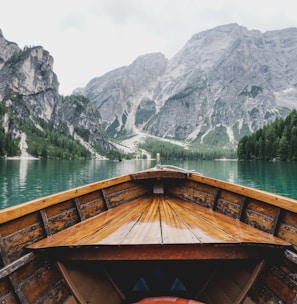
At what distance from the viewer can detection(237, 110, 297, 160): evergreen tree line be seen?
102 metres

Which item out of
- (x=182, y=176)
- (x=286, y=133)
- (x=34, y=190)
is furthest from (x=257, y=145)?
(x=182, y=176)

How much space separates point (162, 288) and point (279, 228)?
3064mm

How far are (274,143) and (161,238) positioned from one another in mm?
115637

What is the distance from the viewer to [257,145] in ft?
386

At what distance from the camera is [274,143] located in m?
110

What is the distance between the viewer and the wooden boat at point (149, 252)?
17.0ft

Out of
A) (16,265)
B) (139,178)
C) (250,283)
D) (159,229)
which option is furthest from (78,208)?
(250,283)

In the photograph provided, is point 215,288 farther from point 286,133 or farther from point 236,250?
point 286,133

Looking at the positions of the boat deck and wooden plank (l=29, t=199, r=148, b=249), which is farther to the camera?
wooden plank (l=29, t=199, r=148, b=249)

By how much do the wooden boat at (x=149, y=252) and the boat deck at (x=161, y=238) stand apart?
20 millimetres

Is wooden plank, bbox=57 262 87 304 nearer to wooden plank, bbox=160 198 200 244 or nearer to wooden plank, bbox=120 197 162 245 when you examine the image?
wooden plank, bbox=120 197 162 245

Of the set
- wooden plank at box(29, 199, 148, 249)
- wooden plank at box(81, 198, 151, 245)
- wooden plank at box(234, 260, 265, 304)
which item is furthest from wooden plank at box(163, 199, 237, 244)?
wooden plank at box(29, 199, 148, 249)

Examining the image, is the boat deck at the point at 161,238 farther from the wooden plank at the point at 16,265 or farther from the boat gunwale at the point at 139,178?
the boat gunwale at the point at 139,178

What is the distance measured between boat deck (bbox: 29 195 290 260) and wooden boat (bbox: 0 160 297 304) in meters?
0.02
